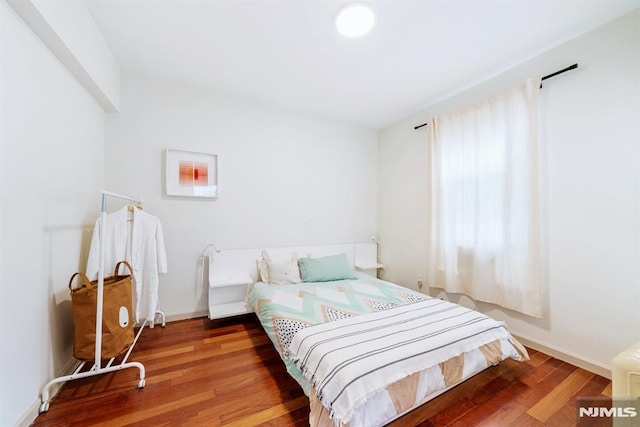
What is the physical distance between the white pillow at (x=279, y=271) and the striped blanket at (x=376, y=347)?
116cm

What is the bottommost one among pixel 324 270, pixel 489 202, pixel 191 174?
pixel 324 270

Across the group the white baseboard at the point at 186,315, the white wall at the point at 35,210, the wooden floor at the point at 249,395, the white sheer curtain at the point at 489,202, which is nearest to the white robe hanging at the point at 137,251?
the white wall at the point at 35,210

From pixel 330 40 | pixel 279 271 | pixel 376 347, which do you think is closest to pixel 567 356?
pixel 376 347

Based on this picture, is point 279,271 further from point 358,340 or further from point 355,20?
point 355,20

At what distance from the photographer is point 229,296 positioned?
9.35ft

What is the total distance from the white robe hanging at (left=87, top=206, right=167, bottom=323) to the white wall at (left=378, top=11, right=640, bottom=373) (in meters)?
3.47

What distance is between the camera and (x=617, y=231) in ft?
5.78

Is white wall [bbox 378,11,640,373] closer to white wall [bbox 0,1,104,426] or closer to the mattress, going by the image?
the mattress

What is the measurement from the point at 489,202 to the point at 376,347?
6.60 ft

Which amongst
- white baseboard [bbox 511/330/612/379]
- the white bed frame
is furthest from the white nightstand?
white baseboard [bbox 511/330/612/379]

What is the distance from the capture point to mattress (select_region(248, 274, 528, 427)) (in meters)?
1.21

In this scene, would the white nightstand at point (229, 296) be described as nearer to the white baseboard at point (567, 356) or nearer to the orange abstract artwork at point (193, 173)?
the orange abstract artwork at point (193, 173)

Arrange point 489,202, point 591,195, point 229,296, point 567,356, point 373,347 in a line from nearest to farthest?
1. point 373,347
2. point 591,195
3. point 567,356
4. point 489,202
5. point 229,296

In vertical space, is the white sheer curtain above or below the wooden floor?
above
